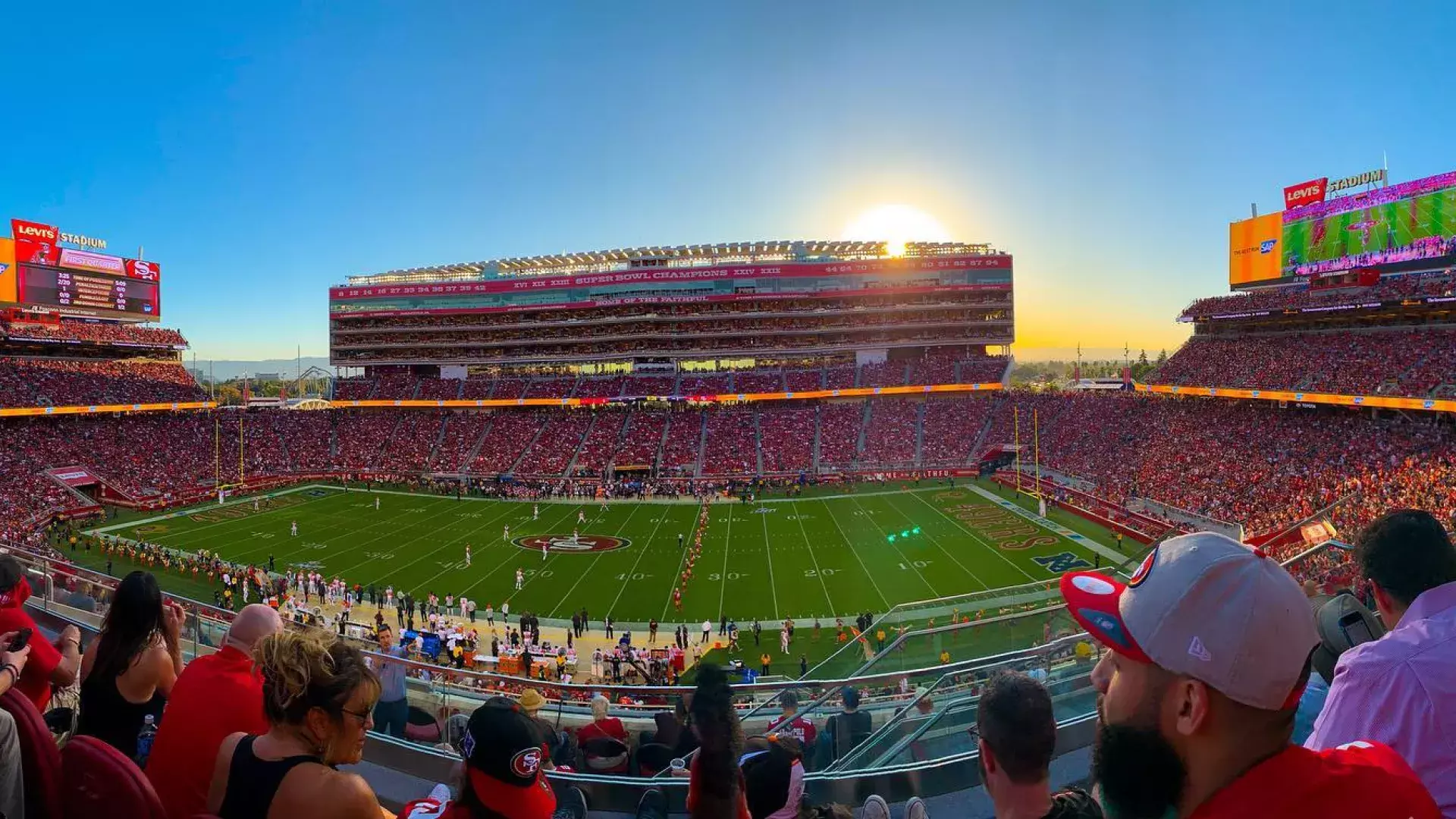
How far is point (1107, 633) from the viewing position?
1742 millimetres

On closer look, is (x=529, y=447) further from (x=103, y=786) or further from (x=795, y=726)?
(x=103, y=786)

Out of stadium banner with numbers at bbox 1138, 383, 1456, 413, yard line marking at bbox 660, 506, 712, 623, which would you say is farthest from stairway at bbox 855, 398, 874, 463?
stadium banner with numbers at bbox 1138, 383, 1456, 413

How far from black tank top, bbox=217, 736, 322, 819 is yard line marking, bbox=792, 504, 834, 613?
21333mm

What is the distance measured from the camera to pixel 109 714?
3.97 meters

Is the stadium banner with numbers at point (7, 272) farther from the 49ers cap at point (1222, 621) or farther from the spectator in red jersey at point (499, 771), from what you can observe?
the 49ers cap at point (1222, 621)

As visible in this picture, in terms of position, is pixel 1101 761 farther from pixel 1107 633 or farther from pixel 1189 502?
pixel 1189 502

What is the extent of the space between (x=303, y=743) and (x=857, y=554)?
Result: 27.7 meters

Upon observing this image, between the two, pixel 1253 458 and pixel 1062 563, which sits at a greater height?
pixel 1253 458

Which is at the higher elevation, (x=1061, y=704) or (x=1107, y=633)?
(x=1107, y=633)

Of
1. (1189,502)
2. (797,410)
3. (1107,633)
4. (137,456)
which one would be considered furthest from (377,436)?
(1107,633)

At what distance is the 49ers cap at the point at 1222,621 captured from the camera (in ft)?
4.95

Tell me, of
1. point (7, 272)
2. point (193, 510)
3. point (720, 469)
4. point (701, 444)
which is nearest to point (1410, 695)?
point (720, 469)

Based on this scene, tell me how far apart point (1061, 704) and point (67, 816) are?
5449 millimetres

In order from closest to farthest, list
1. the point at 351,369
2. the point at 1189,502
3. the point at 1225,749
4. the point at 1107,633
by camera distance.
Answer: the point at 1225,749
the point at 1107,633
the point at 1189,502
the point at 351,369
